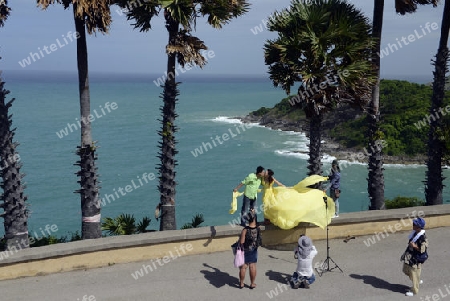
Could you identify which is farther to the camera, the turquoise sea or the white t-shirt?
the turquoise sea

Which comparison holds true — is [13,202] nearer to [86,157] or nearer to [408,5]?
[86,157]

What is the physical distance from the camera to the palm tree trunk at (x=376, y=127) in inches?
595

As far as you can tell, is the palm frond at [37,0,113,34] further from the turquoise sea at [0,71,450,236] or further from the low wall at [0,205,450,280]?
the turquoise sea at [0,71,450,236]

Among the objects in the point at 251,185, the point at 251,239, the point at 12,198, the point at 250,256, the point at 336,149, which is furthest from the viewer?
the point at 336,149

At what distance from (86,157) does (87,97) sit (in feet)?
5.54

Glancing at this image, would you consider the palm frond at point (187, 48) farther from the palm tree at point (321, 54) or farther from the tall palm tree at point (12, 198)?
the tall palm tree at point (12, 198)

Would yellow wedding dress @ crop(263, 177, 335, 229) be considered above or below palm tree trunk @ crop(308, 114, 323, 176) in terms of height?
below

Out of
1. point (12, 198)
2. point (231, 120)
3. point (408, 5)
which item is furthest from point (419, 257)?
point (231, 120)

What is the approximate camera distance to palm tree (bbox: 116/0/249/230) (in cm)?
1296

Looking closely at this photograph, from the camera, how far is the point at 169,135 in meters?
13.9

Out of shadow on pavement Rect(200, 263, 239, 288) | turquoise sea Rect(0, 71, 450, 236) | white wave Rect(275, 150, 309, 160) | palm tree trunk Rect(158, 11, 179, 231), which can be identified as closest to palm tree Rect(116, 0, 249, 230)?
palm tree trunk Rect(158, 11, 179, 231)

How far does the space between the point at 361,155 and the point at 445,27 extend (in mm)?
49811

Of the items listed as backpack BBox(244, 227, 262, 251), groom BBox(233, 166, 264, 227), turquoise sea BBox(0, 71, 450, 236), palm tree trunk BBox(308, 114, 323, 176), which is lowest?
turquoise sea BBox(0, 71, 450, 236)

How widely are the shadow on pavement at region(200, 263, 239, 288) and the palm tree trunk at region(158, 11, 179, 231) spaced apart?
3.57m
